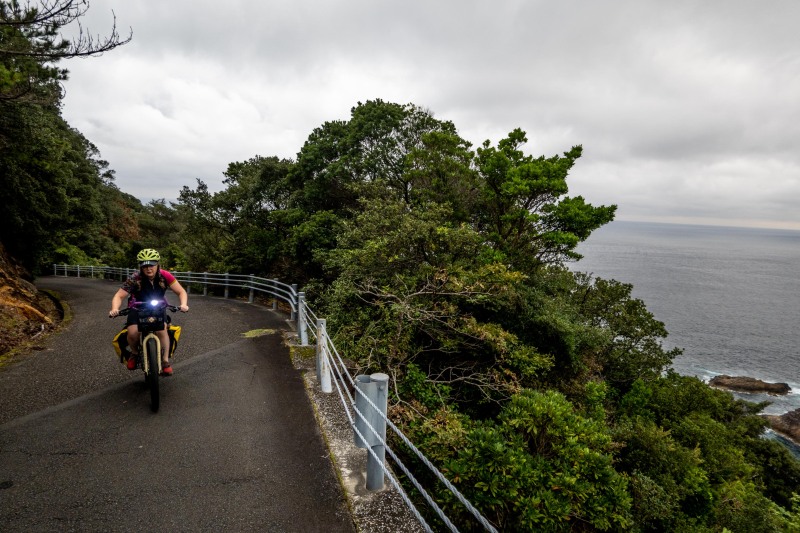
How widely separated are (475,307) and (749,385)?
3892 cm

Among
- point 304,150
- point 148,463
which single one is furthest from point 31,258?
point 148,463

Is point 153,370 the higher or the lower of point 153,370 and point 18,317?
the lower

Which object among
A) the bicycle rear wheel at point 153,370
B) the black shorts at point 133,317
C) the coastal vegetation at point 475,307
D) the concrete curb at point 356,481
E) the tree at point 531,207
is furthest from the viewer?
the tree at point 531,207

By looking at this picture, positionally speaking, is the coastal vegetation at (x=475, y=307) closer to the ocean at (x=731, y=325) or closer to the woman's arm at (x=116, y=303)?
the woman's arm at (x=116, y=303)

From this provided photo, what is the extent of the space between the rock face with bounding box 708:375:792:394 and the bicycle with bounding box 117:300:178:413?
4424 centimetres

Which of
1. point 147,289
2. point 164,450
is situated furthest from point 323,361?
point 147,289

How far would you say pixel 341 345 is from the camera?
8805 mm

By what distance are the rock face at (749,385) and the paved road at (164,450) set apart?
43.1 m

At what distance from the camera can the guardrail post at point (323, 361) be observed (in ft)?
17.4

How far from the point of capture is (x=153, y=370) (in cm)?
461

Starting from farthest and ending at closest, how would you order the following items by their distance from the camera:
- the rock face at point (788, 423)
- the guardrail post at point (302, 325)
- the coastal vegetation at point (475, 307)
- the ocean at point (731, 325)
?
the ocean at point (731, 325) < the rock face at point (788, 423) < the guardrail post at point (302, 325) < the coastal vegetation at point (475, 307)

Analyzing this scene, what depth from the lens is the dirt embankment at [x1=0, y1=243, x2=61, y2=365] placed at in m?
7.09

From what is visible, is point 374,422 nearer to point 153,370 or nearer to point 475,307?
point 153,370

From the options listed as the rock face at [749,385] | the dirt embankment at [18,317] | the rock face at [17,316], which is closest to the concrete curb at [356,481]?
the dirt embankment at [18,317]
